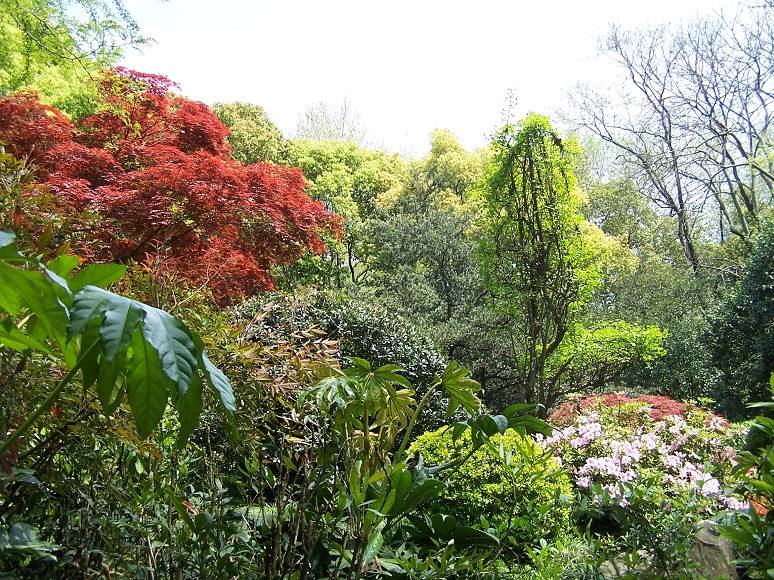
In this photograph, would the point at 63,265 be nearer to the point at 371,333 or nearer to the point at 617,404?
the point at 371,333

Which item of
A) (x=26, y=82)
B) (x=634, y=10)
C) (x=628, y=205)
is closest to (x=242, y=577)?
(x=26, y=82)

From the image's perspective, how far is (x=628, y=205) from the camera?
1706 cm

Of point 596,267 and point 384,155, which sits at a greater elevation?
point 384,155

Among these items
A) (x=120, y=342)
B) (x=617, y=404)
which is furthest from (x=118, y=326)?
(x=617, y=404)

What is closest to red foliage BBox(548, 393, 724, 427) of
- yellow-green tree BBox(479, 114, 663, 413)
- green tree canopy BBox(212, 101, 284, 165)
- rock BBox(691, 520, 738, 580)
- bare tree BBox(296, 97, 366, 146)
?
yellow-green tree BBox(479, 114, 663, 413)

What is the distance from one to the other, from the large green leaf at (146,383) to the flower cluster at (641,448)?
10.4 feet

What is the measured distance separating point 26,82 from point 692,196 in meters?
14.9

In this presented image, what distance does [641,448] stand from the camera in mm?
4113

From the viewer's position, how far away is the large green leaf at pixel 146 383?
0.60 meters

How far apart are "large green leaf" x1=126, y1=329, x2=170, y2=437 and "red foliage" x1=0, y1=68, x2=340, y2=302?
4885 mm

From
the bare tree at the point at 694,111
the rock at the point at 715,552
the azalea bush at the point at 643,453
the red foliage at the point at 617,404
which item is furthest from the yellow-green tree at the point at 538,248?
→ the bare tree at the point at 694,111

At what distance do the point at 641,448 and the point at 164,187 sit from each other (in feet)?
16.2

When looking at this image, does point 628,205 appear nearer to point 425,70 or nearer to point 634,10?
point 634,10

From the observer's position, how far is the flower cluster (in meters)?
3.64
